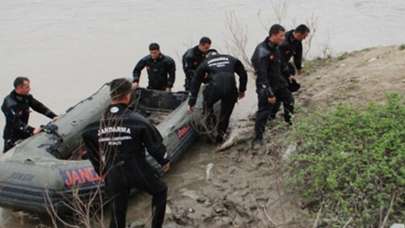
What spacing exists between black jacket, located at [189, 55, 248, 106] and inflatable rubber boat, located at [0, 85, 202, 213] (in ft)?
1.27

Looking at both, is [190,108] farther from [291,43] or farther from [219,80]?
[291,43]

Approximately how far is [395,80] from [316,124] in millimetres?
2073

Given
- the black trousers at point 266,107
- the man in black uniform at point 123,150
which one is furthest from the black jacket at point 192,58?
the man in black uniform at point 123,150

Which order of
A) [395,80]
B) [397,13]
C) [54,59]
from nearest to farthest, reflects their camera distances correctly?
[395,80] < [54,59] < [397,13]

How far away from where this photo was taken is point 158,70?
22.8 ft

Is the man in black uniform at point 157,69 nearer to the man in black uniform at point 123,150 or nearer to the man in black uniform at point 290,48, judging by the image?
the man in black uniform at point 290,48

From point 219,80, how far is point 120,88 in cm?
218

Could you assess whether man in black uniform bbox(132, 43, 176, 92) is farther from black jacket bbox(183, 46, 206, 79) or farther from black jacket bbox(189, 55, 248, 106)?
black jacket bbox(189, 55, 248, 106)

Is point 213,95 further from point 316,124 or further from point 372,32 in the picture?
point 372,32

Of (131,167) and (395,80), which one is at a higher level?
(131,167)

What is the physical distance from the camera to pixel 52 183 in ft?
15.0

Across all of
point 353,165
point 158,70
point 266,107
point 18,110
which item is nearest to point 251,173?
point 266,107

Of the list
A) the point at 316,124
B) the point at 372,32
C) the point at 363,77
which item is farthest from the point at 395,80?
the point at 372,32

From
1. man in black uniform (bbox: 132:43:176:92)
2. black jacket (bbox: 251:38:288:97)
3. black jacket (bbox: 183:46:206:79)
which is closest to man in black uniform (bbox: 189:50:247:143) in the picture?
black jacket (bbox: 251:38:288:97)
